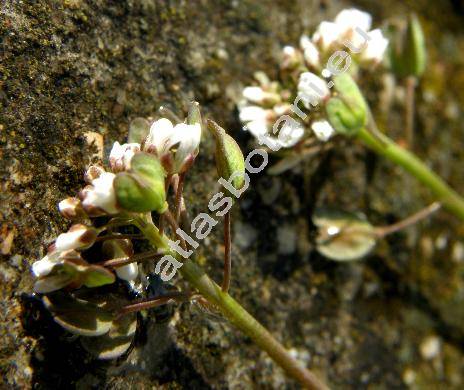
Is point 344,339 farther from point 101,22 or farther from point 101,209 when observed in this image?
point 101,22

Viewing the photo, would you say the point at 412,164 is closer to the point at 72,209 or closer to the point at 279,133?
the point at 279,133

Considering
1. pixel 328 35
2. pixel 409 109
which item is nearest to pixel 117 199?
pixel 328 35

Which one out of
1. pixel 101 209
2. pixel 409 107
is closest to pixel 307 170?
pixel 409 107

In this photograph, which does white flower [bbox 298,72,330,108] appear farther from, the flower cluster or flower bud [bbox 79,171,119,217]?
flower bud [bbox 79,171,119,217]

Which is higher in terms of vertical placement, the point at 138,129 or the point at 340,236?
the point at 138,129

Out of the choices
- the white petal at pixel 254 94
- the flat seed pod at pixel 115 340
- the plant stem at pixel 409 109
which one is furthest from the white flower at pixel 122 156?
the plant stem at pixel 409 109
